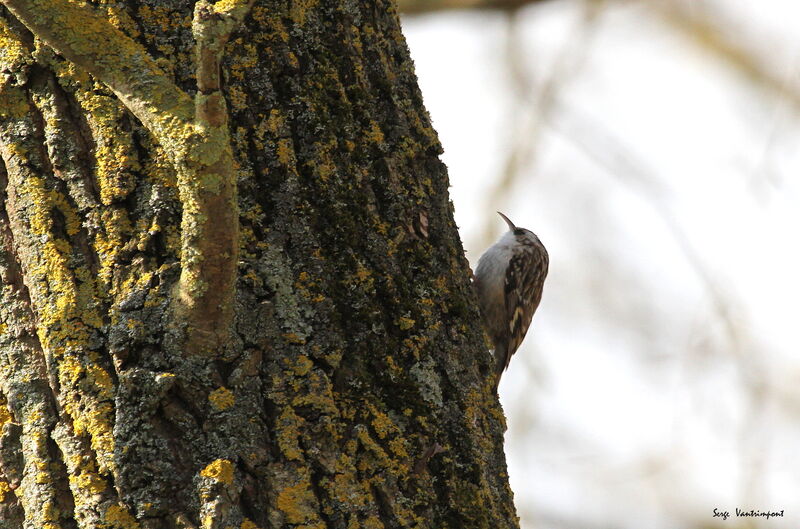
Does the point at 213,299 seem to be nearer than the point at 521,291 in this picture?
Yes

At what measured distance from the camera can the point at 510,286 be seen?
3.53 m

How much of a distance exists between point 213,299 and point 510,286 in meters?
2.40

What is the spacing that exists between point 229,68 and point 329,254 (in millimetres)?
321

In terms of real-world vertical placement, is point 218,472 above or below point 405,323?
below

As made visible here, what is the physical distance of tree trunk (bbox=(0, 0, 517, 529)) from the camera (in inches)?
48.1

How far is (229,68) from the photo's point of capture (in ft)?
4.64

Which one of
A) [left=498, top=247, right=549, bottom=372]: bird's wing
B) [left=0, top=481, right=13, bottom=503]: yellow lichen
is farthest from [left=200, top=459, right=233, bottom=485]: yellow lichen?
[left=498, top=247, right=549, bottom=372]: bird's wing

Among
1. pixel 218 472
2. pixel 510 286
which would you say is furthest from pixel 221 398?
pixel 510 286

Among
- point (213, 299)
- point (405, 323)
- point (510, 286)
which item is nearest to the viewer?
point (213, 299)

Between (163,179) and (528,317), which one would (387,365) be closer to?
(163,179)

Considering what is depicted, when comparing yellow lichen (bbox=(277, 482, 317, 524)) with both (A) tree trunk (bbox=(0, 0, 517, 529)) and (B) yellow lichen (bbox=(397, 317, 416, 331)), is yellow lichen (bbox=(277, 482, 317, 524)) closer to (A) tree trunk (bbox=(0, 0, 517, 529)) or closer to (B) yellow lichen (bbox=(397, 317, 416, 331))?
(A) tree trunk (bbox=(0, 0, 517, 529))

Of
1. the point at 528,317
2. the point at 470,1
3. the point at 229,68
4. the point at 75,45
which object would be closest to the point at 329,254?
the point at 229,68

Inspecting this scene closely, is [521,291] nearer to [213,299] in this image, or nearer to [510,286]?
[510,286]

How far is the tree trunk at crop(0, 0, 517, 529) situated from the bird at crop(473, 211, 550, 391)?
1811mm
